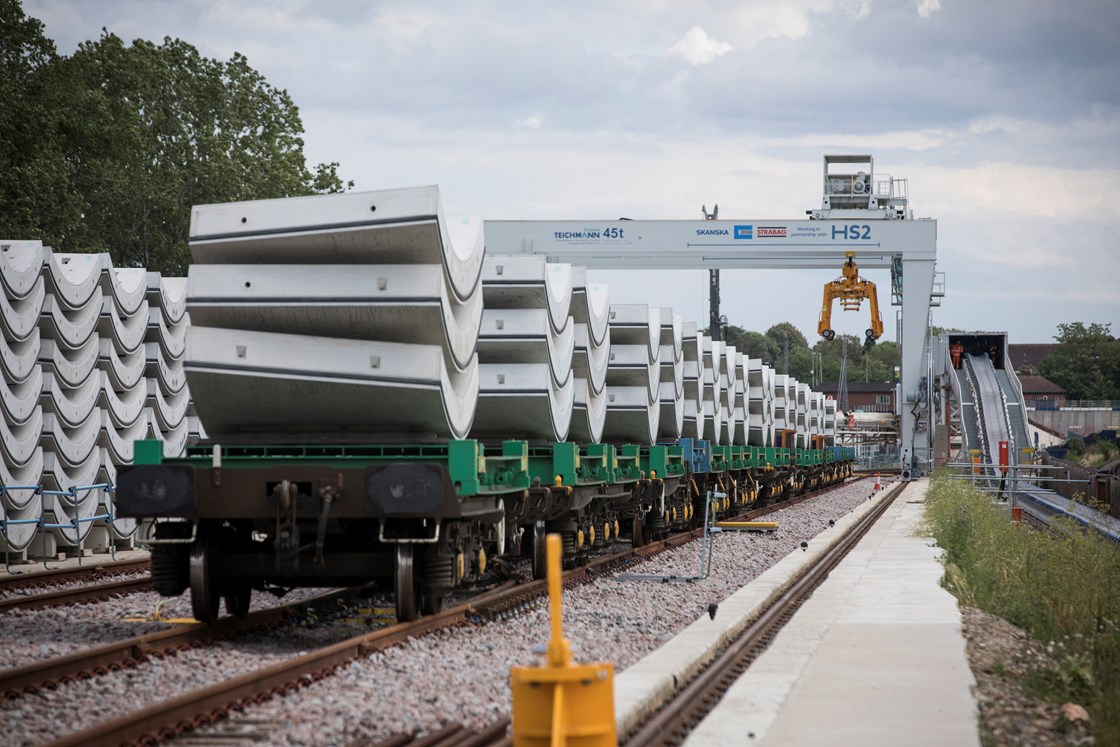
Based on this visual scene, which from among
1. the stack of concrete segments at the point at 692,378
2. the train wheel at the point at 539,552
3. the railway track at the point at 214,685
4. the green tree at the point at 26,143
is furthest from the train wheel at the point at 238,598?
the green tree at the point at 26,143

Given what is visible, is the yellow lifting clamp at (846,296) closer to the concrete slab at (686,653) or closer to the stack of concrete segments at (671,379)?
the stack of concrete segments at (671,379)

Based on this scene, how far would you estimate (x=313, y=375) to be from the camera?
10.5 meters

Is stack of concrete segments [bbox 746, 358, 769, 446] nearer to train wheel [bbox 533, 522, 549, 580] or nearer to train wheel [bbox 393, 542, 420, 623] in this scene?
train wheel [bbox 533, 522, 549, 580]

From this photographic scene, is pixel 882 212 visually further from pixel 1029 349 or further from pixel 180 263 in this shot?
pixel 1029 349

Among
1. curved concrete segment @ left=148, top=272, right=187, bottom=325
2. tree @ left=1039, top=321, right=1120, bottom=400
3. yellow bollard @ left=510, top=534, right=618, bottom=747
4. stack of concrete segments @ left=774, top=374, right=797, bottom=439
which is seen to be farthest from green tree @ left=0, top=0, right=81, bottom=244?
tree @ left=1039, top=321, right=1120, bottom=400

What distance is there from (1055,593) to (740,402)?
19.1 metres

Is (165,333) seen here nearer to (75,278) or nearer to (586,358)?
(75,278)

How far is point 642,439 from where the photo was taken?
20.2 meters

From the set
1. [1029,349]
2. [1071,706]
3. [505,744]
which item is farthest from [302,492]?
[1029,349]

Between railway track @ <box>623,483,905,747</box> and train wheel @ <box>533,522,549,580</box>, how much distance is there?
2.55m

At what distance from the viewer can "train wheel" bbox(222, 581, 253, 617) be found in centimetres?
1080

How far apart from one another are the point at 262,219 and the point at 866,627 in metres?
5.79

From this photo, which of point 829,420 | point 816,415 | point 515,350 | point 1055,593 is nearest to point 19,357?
point 515,350

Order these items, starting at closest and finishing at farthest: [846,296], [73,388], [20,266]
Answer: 1. [20,266]
2. [73,388]
3. [846,296]
